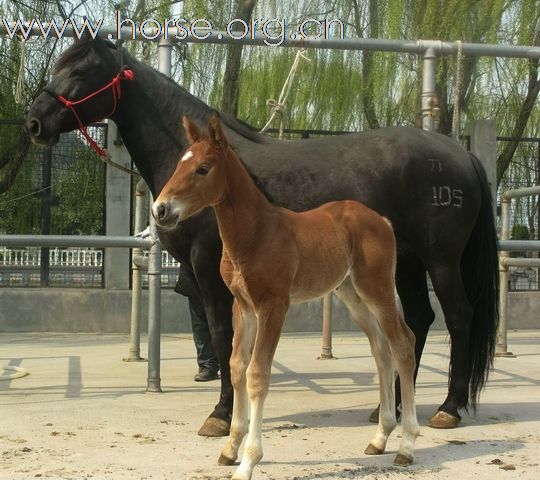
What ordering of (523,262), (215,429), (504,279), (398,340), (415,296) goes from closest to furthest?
(398,340) → (215,429) → (415,296) → (523,262) → (504,279)

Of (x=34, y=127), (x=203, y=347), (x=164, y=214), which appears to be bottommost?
(x=203, y=347)

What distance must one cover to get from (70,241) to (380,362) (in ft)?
8.24

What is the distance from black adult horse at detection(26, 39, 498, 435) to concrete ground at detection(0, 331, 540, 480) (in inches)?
16.4

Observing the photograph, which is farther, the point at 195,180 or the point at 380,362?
the point at 380,362

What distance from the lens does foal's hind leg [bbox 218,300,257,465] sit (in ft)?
12.2

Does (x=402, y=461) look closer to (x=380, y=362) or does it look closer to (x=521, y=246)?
(x=380, y=362)

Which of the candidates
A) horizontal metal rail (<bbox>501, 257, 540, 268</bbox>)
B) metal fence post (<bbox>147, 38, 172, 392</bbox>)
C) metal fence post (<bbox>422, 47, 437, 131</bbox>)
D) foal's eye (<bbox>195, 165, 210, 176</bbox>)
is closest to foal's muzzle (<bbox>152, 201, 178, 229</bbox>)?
foal's eye (<bbox>195, 165, 210, 176</bbox>)

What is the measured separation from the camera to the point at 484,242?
5.10m

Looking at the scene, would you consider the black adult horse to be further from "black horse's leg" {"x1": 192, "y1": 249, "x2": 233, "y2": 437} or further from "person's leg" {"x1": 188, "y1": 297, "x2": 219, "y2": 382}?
"person's leg" {"x1": 188, "y1": 297, "x2": 219, "y2": 382}

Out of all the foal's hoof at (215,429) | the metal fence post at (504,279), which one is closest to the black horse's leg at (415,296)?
the foal's hoof at (215,429)

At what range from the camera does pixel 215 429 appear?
4395mm

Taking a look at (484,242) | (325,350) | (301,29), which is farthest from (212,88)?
(484,242)

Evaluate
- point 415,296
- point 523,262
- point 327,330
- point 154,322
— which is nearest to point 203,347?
point 154,322

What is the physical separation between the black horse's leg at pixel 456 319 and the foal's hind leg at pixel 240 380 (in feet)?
5.07
